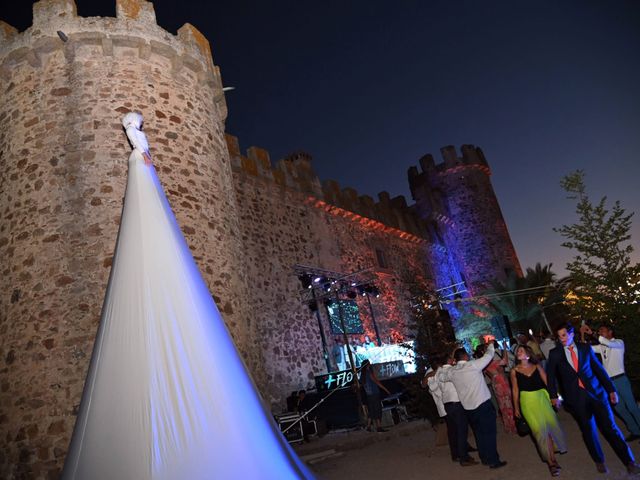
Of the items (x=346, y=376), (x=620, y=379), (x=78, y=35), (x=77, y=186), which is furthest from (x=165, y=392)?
(x=346, y=376)

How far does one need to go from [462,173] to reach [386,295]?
10.9 m

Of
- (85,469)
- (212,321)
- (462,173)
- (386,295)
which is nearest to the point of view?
(85,469)

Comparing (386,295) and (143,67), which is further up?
(143,67)

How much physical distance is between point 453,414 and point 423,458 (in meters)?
0.99

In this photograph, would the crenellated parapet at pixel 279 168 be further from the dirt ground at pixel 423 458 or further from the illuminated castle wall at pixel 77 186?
the dirt ground at pixel 423 458

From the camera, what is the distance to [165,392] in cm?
256

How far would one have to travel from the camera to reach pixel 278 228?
1414 cm

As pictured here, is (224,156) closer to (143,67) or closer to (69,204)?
(143,67)

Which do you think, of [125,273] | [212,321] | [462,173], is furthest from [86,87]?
[462,173]

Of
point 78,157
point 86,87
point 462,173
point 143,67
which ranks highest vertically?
point 462,173

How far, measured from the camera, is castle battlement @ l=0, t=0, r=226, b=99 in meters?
6.54

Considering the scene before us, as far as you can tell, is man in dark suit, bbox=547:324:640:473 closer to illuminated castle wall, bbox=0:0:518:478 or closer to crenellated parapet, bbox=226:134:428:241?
illuminated castle wall, bbox=0:0:518:478

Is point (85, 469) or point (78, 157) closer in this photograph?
point (85, 469)

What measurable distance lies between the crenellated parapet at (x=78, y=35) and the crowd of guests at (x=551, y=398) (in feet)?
21.2
